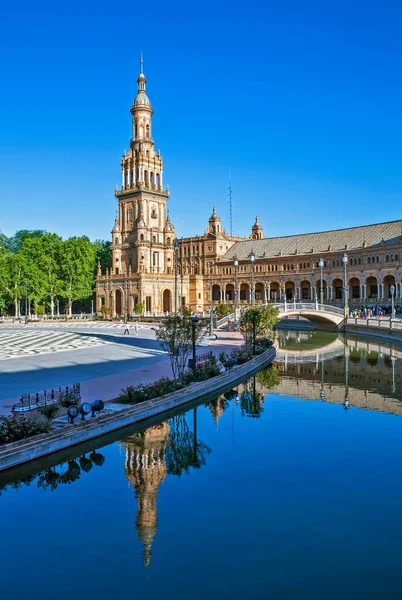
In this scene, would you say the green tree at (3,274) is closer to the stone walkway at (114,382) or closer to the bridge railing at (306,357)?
the bridge railing at (306,357)

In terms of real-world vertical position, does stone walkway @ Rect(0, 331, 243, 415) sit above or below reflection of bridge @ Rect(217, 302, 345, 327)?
below

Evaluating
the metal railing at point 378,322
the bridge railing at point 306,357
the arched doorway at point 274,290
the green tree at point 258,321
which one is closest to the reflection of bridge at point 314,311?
the metal railing at point 378,322

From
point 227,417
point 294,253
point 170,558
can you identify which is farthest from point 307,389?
point 294,253

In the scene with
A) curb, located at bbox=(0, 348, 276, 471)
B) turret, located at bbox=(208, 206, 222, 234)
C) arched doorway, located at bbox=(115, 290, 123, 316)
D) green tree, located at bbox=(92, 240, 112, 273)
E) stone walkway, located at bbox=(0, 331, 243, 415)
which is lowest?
curb, located at bbox=(0, 348, 276, 471)

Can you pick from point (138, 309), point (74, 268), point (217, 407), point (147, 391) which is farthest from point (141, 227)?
point (147, 391)

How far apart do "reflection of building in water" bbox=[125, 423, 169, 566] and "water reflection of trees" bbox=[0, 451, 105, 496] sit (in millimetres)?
1108

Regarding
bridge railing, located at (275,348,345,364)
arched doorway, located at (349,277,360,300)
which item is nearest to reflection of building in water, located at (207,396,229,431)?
bridge railing, located at (275,348,345,364)

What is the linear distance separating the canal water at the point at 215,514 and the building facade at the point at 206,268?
2551 inches

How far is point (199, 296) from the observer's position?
329 feet

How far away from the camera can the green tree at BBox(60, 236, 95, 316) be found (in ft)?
294

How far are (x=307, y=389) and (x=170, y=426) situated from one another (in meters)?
11.1

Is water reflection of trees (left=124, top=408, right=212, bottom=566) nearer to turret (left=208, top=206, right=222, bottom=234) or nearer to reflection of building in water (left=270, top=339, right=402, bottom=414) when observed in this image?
reflection of building in water (left=270, top=339, right=402, bottom=414)

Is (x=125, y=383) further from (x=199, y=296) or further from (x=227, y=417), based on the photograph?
(x=199, y=296)

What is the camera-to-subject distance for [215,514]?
503 inches
